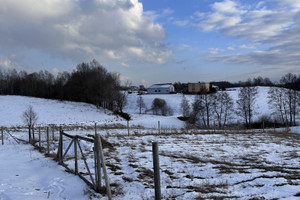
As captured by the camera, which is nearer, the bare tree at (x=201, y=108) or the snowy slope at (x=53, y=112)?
the snowy slope at (x=53, y=112)

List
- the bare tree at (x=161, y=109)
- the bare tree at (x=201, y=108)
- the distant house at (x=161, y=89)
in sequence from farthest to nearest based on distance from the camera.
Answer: the distant house at (x=161, y=89) < the bare tree at (x=161, y=109) < the bare tree at (x=201, y=108)

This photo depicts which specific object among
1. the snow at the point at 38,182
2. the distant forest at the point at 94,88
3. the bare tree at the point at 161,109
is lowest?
the snow at the point at 38,182

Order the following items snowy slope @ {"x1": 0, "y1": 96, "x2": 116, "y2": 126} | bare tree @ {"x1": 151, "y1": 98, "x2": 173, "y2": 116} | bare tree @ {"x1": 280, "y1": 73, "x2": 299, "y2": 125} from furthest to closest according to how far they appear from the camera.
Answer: bare tree @ {"x1": 151, "y1": 98, "x2": 173, "y2": 116}
bare tree @ {"x1": 280, "y1": 73, "x2": 299, "y2": 125}
snowy slope @ {"x1": 0, "y1": 96, "x2": 116, "y2": 126}

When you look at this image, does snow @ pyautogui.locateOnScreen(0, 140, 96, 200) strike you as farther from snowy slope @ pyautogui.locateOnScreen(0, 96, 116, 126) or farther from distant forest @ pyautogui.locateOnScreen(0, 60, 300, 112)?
distant forest @ pyautogui.locateOnScreen(0, 60, 300, 112)

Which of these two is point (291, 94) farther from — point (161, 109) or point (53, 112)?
point (53, 112)

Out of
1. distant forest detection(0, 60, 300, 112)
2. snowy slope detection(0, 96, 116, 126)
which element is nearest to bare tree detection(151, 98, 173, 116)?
distant forest detection(0, 60, 300, 112)

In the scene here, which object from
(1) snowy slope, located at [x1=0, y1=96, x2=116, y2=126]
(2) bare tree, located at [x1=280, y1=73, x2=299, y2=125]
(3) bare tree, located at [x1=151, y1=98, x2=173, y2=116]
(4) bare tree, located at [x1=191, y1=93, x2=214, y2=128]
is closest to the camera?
(1) snowy slope, located at [x1=0, y1=96, x2=116, y2=126]

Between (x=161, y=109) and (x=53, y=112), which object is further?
(x=161, y=109)

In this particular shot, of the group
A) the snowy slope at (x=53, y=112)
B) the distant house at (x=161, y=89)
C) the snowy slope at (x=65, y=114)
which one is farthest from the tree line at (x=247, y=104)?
the distant house at (x=161, y=89)

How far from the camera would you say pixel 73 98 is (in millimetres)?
61688

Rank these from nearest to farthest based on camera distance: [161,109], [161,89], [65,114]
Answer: [65,114] < [161,109] < [161,89]

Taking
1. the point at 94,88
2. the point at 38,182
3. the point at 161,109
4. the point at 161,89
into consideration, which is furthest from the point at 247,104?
the point at 161,89

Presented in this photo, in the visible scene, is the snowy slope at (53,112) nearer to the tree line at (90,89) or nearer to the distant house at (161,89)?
the tree line at (90,89)

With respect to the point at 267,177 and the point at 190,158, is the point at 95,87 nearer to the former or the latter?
the point at 190,158
